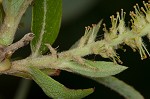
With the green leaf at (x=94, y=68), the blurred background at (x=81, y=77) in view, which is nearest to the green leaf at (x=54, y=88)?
the green leaf at (x=94, y=68)

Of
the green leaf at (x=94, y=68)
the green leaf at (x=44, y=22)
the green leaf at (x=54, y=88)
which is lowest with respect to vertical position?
the green leaf at (x=54, y=88)

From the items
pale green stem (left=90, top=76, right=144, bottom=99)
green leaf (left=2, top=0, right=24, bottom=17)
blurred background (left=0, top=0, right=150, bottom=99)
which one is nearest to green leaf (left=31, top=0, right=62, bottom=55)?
green leaf (left=2, top=0, right=24, bottom=17)

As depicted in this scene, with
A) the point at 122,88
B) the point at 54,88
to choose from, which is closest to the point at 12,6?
the point at 54,88

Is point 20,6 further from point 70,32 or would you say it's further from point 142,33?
point 70,32

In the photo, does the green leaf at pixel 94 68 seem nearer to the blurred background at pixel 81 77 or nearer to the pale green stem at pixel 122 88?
the pale green stem at pixel 122 88

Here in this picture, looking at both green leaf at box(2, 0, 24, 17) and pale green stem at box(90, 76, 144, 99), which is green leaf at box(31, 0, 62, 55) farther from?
pale green stem at box(90, 76, 144, 99)

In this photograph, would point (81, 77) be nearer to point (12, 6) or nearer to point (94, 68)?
point (94, 68)
